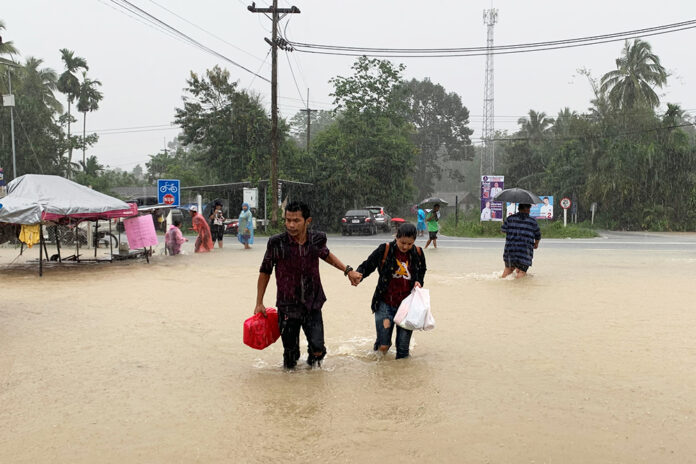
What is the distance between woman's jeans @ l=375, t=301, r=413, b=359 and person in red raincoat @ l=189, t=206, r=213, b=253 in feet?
43.7

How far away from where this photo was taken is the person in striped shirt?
12086 mm

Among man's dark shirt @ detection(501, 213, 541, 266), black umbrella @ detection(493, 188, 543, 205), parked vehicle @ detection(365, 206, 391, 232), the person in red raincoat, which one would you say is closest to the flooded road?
man's dark shirt @ detection(501, 213, 541, 266)

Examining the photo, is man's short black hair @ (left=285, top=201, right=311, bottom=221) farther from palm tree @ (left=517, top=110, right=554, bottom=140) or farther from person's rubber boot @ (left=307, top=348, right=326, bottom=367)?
palm tree @ (left=517, top=110, right=554, bottom=140)

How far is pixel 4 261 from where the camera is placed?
17.0 meters

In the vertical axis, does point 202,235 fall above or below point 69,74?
below

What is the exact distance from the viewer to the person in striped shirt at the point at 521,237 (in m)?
12.1

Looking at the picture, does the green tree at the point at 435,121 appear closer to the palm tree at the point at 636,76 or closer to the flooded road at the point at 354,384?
the palm tree at the point at 636,76

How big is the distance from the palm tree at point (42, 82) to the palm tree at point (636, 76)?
4271cm

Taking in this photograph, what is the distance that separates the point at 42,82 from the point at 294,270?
175 feet

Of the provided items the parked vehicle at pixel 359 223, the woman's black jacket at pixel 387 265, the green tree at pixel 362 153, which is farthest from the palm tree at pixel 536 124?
the woman's black jacket at pixel 387 265

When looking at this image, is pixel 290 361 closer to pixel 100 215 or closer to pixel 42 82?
pixel 100 215

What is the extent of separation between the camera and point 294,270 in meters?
5.47

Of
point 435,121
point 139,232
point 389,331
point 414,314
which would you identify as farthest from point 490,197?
point 435,121

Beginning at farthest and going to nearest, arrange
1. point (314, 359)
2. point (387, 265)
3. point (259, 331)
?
point (387, 265)
point (314, 359)
point (259, 331)
